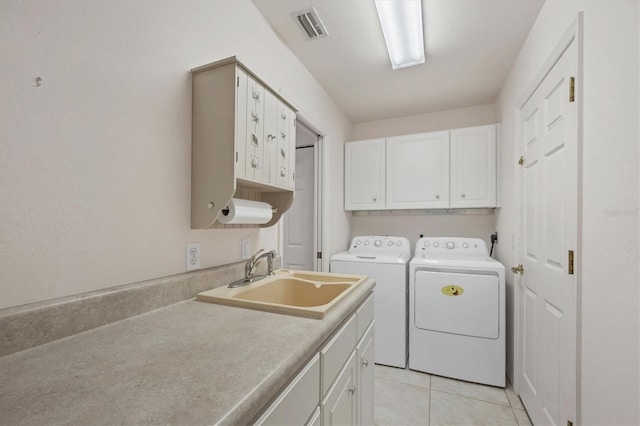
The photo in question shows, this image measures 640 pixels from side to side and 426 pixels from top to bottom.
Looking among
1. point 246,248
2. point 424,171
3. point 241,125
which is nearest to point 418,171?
point 424,171

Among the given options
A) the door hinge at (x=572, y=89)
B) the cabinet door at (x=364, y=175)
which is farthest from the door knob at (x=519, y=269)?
the cabinet door at (x=364, y=175)

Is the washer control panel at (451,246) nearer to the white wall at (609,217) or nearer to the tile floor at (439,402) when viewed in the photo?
the tile floor at (439,402)

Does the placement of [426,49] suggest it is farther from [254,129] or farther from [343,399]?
[343,399]

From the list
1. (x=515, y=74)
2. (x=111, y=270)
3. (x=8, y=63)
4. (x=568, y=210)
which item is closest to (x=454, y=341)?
(x=568, y=210)

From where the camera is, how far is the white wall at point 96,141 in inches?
26.5

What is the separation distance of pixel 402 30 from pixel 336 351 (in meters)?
1.90

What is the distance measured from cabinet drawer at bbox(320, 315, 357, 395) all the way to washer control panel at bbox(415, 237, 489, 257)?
1.80m

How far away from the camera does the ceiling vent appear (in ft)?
5.36

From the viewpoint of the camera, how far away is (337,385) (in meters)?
0.98

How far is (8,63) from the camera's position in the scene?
0.66 m

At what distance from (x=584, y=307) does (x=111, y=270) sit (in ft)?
5.83

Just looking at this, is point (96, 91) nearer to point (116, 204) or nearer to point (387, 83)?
point (116, 204)

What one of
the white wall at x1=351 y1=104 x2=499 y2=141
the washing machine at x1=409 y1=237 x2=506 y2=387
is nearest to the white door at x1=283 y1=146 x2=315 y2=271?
the white wall at x1=351 y1=104 x2=499 y2=141

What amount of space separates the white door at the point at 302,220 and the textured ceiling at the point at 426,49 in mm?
755
